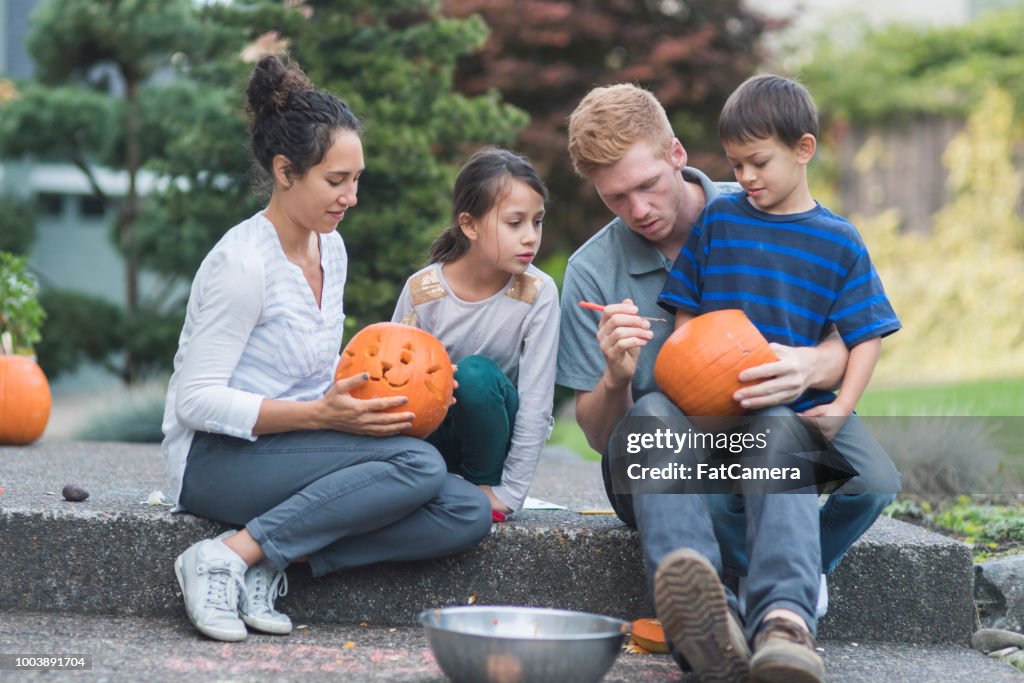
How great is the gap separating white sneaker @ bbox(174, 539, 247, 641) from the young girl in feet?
2.14

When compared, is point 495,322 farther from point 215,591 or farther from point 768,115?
point 215,591

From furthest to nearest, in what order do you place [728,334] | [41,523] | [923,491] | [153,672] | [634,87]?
1. [923,491]
2. [634,87]
3. [41,523]
4. [728,334]
5. [153,672]

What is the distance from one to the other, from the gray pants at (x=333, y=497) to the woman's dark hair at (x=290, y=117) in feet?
2.18

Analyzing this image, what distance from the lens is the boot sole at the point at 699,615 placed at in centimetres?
216

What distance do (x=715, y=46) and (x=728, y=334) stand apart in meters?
8.70

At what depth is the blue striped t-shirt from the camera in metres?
2.63

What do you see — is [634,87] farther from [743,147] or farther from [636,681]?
[636,681]

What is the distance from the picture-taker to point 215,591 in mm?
2568

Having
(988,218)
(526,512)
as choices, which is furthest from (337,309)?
(988,218)

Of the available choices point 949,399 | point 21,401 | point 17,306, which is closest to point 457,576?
point 21,401

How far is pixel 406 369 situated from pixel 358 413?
0.16m

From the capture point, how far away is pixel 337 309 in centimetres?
288

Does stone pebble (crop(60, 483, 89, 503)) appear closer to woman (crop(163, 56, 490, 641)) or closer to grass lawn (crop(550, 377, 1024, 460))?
woman (crop(163, 56, 490, 641))

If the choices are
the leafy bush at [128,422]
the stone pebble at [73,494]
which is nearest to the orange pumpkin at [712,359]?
the stone pebble at [73,494]
